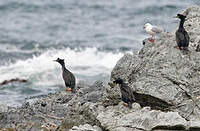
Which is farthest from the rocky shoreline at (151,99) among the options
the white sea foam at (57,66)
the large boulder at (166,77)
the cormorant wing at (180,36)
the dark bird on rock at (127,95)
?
the white sea foam at (57,66)

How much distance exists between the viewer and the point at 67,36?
108ft

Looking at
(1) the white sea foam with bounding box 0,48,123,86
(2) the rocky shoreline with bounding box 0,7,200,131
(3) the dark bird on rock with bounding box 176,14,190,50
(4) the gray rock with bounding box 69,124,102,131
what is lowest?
(1) the white sea foam with bounding box 0,48,123,86

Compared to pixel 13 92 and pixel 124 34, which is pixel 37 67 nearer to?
pixel 13 92

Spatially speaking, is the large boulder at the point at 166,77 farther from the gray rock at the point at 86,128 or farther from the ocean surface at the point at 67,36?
the ocean surface at the point at 67,36

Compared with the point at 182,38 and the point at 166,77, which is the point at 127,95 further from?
the point at 182,38

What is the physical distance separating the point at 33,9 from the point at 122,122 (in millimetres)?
30424

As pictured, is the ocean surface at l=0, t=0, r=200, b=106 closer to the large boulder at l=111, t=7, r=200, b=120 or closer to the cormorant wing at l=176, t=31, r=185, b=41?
the large boulder at l=111, t=7, r=200, b=120

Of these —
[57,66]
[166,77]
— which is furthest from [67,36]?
[166,77]

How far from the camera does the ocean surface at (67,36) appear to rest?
934 inches

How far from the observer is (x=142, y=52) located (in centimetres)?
1261

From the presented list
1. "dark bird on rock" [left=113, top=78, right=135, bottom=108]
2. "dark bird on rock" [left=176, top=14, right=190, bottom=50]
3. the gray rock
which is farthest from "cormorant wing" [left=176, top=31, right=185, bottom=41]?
the gray rock

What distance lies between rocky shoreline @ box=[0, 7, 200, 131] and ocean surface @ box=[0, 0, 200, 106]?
21.4ft

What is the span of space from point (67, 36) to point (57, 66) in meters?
7.06

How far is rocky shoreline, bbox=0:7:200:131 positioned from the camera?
32.5 ft
